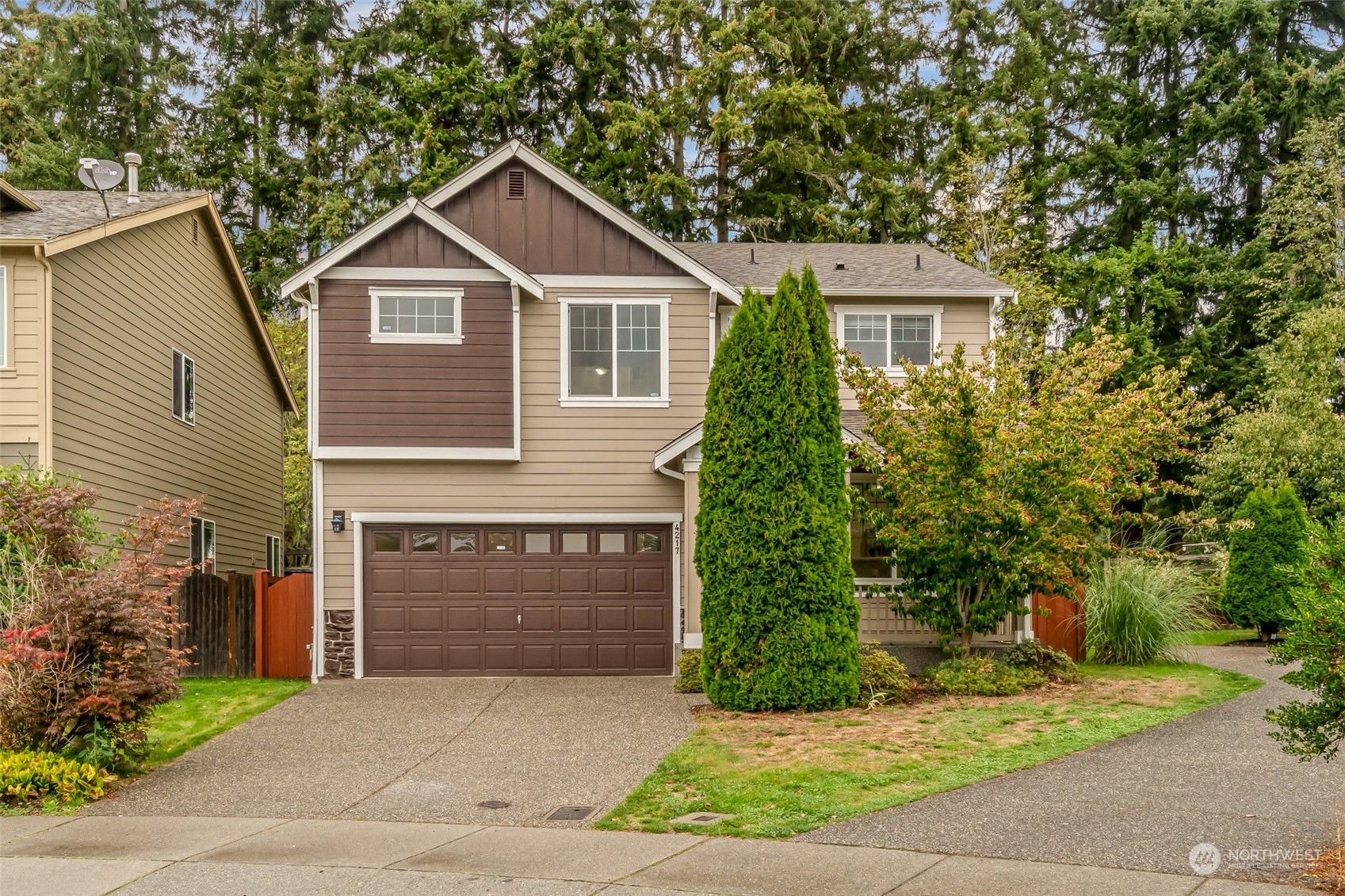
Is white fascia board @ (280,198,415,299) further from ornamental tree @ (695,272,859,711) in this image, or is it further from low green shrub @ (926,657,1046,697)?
low green shrub @ (926,657,1046,697)

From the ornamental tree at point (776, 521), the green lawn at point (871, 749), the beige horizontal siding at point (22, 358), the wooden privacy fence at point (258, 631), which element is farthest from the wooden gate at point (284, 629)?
the green lawn at point (871, 749)

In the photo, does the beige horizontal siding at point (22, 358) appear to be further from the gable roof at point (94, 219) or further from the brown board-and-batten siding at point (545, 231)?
the brown board-and-batten siding at point (545, 231)

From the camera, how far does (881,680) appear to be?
12.2 m

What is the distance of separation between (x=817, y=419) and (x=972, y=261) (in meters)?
17.7

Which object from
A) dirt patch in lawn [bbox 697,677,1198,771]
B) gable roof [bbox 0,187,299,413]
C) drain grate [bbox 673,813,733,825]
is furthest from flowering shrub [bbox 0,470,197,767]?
dirt patch in lawn [bbox 697,677,1198,771]

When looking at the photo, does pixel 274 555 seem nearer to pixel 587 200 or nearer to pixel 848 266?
pixel 587 200

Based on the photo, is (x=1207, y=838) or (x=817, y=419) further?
(x=817, y=419)

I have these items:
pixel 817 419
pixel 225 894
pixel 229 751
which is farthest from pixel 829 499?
pixel 225 894

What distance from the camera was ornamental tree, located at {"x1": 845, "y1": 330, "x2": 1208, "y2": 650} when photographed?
499 inches

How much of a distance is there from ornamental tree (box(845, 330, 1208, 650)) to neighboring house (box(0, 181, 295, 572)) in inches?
317

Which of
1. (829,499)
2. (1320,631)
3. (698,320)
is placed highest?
(698,320)

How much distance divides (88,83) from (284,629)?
2152 centimetres

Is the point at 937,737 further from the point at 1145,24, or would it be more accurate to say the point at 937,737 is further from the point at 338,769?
the point at 1145,24

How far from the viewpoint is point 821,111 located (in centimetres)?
2852
